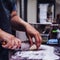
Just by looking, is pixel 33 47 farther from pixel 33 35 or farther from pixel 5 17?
pixel 5 17

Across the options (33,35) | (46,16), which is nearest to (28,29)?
(33,35)

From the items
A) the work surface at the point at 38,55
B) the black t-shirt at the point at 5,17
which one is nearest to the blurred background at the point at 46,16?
the work surface at the point at 38,55

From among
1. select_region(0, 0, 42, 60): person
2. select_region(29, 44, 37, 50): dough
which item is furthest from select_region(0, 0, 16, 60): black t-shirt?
select_region(29, 44, 37, 50): dough

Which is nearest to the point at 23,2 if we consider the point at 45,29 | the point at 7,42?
the point at 45,29

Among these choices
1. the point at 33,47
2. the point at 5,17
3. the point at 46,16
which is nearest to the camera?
the point at 5,17

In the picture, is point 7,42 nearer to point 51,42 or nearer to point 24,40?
point 24,40

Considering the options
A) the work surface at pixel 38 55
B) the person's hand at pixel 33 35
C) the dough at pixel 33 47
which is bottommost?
the work surface at pixel 38 55

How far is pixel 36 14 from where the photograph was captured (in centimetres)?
89

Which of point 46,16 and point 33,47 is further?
point 46,16

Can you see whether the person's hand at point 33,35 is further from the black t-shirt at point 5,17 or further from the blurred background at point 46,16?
the blurred background at point 46,16

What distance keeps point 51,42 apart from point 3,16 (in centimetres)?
37

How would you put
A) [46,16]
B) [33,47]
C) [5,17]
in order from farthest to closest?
[46,16] < [33,47] < [5,17]

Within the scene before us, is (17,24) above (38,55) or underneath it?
above

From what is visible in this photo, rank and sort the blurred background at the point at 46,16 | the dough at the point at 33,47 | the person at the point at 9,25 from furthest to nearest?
the blurred background at the point at 46,16 → the dough at the point at 33,47 → the person at the point at 9,25
